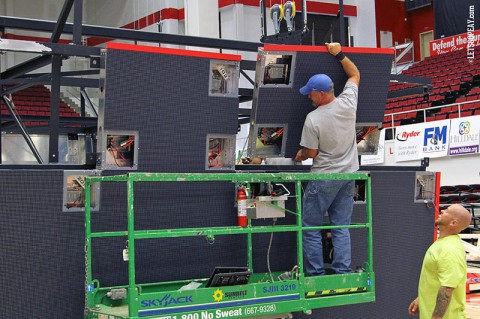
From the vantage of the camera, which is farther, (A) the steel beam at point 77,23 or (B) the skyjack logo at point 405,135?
(B) the skyjack logo at point 405,135

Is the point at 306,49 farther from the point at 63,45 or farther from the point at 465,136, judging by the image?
the point at 465,136

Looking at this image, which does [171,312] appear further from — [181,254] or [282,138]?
[282,138]

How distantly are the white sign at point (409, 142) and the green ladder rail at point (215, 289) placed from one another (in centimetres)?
1495

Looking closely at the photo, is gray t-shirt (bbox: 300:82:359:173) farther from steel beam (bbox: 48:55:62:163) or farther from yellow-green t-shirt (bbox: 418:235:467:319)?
steel beam (bbox: 48:55:62:163)

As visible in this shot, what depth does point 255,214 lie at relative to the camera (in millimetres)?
5828

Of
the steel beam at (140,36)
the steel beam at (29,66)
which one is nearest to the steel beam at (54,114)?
the steel beam at (29,66)

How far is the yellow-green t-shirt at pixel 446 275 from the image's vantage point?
5.13 meters

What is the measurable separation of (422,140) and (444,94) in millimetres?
5174

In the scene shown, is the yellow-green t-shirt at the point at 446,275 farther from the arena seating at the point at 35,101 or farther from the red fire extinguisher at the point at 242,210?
the arena seating at the point at 35,101

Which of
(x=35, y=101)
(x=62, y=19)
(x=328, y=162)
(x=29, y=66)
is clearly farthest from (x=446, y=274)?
(x=35, y=101)

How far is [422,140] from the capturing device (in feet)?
66.5

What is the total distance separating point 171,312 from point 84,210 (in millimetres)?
1183

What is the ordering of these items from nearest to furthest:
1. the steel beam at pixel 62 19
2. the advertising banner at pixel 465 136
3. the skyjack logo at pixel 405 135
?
the steel beam at pixel 62 19 → the advertising banner at pixel 465 136 → the skyjack logo at pixel 405 135

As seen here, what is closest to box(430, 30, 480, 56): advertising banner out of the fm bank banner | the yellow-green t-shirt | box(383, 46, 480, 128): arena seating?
box(383, 46, 480, 128): arena seating
